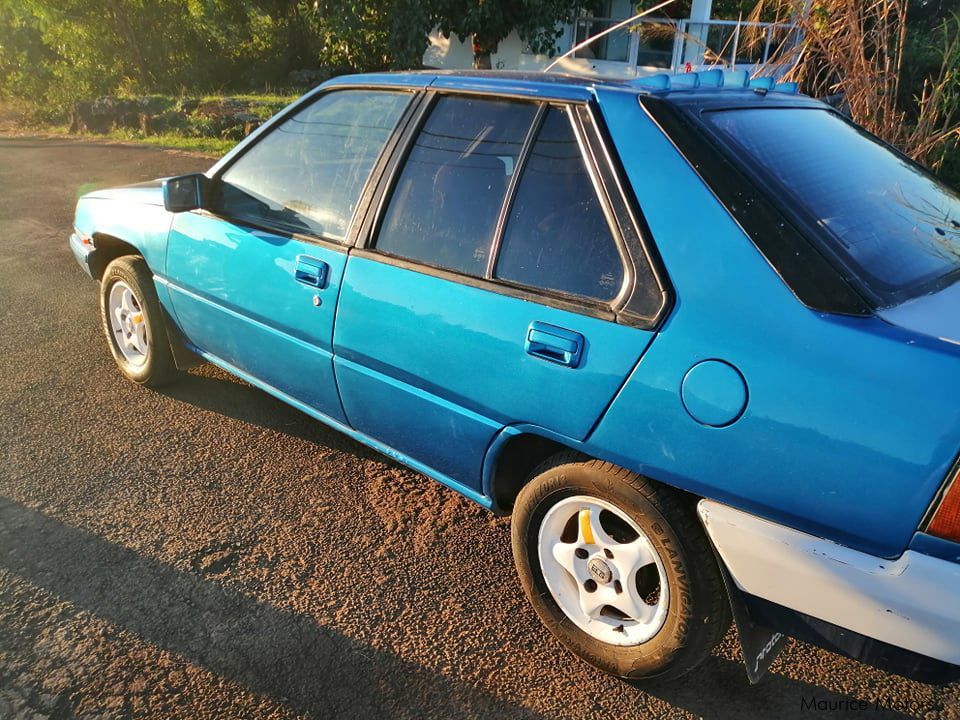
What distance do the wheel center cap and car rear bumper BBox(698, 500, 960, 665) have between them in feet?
1.39

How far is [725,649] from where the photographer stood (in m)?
2.45

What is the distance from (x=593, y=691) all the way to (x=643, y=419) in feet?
2.94

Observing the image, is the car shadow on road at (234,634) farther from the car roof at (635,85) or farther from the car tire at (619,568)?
the car roof at (635,85)

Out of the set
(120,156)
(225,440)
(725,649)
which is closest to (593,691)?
(725,649)

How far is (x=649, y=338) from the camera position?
6.52 feet

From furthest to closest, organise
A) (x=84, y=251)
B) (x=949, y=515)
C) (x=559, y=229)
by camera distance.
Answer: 1. (x=84, y=251)
2. (x=559, y=229)
3. (x=949, y=515)

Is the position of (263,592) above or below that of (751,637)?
below

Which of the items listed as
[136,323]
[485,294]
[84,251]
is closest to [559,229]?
[485,294]

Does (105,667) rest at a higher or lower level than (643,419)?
lower

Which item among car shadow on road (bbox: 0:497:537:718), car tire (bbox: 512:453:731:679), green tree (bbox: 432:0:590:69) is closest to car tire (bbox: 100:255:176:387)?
car shadow on road (bbox: 0:497:537:718)

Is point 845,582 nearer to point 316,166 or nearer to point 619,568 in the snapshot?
point 619,568

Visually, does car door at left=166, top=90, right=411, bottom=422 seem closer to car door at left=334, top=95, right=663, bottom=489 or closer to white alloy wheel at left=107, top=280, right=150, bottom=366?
car door at left=334, top=95, right=663, bottom=489

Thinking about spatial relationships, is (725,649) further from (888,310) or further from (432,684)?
(888,310)
